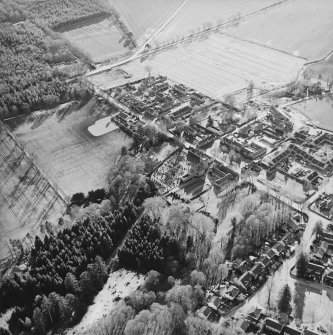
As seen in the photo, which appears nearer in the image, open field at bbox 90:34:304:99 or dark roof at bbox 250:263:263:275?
dark roof at bbox 250:263:263:275

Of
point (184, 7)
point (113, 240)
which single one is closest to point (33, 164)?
point (113, 240)

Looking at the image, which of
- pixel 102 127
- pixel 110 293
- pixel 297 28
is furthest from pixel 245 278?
pixel 297 28

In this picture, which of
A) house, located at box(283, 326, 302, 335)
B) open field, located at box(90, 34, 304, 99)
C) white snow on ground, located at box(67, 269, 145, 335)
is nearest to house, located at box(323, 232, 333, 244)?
house, located at box(283, 326, 302, 335)

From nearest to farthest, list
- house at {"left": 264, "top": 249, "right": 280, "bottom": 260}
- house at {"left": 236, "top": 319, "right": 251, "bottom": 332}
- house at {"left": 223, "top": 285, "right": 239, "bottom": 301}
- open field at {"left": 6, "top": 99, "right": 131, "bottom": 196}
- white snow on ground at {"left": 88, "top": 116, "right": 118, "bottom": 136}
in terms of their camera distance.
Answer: house at {"left": 236, "top": 319, "right": 251, "bottom": 332} < house at {"left": 223, "top": 285, "right": 239, "bottom": 301} < house at {"left": 264, "top": 249, "right": 280, "bottom": 260} < open field at {"left": 6, "top": 99, "right": 131, "bottom": 196} < white snow on ground at {"left": 88, "top": 116, "right": 118, "bottom": 136}

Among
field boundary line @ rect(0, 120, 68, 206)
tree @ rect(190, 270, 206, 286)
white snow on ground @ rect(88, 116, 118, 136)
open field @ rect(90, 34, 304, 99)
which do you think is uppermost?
open field @ rect(90, 34, 304, 99)

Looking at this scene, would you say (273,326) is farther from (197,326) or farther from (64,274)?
(64,274)

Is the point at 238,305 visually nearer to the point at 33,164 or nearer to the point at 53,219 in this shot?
the point at 53,219

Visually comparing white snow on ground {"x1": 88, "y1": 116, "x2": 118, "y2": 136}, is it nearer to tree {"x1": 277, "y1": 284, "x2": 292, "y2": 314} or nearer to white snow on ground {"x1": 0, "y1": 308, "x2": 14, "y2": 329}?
white snow on ground {"x1": 0, "y1": 308, "x2": 14, "y2": 329}

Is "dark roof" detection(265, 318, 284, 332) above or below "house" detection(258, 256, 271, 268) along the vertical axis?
below

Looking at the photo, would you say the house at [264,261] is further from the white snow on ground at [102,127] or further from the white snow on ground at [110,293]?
the white snow on ground at [102,127]
